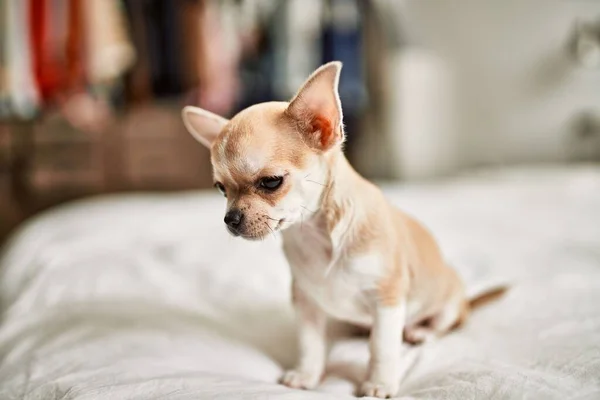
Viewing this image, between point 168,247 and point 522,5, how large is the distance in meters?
2.69

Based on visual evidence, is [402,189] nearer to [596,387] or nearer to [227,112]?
[227,112]

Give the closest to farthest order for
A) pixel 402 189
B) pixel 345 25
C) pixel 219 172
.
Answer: pixel 219 172, pixel 402 189, pixel 345 25

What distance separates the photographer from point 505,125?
11.0 ft

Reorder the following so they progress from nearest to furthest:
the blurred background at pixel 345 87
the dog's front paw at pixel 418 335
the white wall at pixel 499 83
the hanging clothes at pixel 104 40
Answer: the dog's front paw at pixel 418 335, the hanging clothes at pixel 104 40, the blurred background at pixel 345 87, the white wall at pixel 499 83

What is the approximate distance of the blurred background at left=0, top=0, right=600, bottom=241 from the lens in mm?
2977

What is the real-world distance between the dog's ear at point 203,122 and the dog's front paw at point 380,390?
1.47ft

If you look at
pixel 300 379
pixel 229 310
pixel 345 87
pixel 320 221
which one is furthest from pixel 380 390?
pixel 345 87

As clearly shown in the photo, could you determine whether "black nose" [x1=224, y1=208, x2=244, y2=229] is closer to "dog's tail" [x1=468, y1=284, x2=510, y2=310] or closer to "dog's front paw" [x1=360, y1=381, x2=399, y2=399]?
"dog's front paw" [x1=360, y1=381, x2=399, y2=399]

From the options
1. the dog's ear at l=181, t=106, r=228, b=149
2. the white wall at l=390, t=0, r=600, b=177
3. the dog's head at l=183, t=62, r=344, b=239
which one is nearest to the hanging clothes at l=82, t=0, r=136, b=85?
the white wall at l=390, t=0, r=600, b=177

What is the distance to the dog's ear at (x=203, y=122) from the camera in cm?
87

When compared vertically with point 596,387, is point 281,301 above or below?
below

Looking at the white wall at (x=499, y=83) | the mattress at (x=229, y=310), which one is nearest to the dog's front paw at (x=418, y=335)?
the mattress at (x=229, y=310)

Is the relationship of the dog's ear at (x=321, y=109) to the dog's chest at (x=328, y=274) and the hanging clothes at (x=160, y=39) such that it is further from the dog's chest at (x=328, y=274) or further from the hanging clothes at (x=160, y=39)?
the hanging clothes at (x=160, y=39)

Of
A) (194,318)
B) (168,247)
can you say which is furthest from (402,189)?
(194,318)
